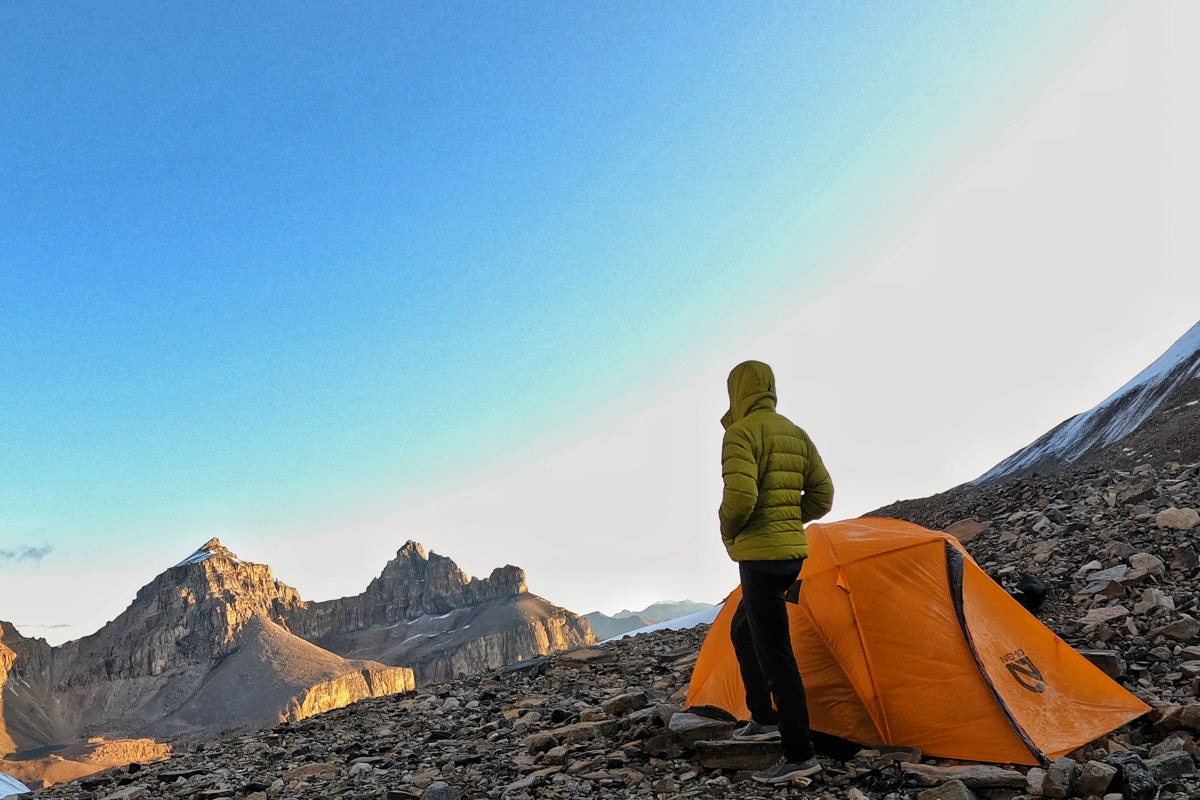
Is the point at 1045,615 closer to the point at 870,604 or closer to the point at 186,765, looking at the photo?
the point at 870,604

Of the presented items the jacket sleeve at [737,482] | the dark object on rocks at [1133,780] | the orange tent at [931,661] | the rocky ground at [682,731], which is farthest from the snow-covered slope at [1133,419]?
the jacket sleeve at [737,482]

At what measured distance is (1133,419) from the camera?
2994 cm

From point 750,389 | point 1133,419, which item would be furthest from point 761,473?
point 1133,419

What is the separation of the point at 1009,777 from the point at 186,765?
9.69 metres

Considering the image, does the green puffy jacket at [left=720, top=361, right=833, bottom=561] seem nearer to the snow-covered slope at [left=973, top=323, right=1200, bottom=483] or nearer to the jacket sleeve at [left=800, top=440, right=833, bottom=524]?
the jacket sleeve at [left=800, top=440, right=833, bottom=524]

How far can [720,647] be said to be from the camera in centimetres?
Answer: 789

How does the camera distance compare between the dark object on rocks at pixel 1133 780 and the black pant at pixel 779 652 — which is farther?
the black pant at pixel 779 652

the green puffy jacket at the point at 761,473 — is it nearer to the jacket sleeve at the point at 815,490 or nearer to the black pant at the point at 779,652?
the jacket sleeve at the point at 815,490

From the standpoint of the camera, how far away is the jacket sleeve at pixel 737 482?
219 inches

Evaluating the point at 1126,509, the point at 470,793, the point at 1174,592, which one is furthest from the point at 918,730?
the point at 1126,509

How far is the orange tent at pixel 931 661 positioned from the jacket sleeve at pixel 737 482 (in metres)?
1.90

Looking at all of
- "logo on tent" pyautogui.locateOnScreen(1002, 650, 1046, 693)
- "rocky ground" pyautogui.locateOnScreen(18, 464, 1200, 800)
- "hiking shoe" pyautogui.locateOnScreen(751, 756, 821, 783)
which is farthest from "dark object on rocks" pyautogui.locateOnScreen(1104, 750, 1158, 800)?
"hiking shoe" pyautogui.locateOnScreen(751, 756, 821, 783)

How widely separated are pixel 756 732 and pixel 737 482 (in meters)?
2.52

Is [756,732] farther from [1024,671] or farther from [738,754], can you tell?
[1024,671]
